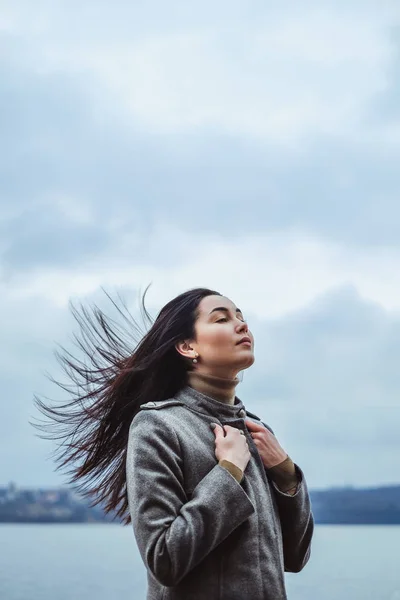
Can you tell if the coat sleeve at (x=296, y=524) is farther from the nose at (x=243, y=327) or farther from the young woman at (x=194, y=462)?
the nose at (x=243, y=327)

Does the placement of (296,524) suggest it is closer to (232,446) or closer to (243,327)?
(232,446)

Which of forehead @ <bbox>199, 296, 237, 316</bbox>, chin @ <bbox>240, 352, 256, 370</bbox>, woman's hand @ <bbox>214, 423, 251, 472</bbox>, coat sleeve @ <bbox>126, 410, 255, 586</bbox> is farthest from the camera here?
forehead @ <bbox>199, 296, 237, 316</bbox>

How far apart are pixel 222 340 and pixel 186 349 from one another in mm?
131

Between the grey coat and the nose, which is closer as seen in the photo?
the grey coat

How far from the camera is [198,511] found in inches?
89.4

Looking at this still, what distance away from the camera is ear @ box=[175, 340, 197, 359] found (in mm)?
2621

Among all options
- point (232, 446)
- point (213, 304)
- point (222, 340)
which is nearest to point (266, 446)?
point (232, 446)

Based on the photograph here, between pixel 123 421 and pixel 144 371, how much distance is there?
158 millimetres

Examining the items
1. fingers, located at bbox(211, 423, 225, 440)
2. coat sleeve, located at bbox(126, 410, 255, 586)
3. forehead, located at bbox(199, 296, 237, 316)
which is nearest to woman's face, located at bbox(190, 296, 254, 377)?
forehead, located at bbox(199, 296, 237, 316)

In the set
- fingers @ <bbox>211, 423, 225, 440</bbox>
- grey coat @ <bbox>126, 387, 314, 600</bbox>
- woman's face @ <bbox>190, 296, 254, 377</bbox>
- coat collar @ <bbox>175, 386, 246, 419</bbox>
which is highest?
woman's face @ <bbox>190, 296, 254, 377</bbox>

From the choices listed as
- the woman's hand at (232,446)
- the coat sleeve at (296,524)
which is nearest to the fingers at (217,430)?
the woman's hand at (232,446)

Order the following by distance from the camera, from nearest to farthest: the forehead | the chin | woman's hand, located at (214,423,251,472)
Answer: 1. woman's hand, located at (214,423,251,472)
2. the chin
3. the forehead

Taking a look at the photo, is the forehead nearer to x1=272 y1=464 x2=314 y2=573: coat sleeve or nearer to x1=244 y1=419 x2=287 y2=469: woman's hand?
x1=244 y1=419 x2=287 y2=469: woman's hand

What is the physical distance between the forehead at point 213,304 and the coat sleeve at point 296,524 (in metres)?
0.48
